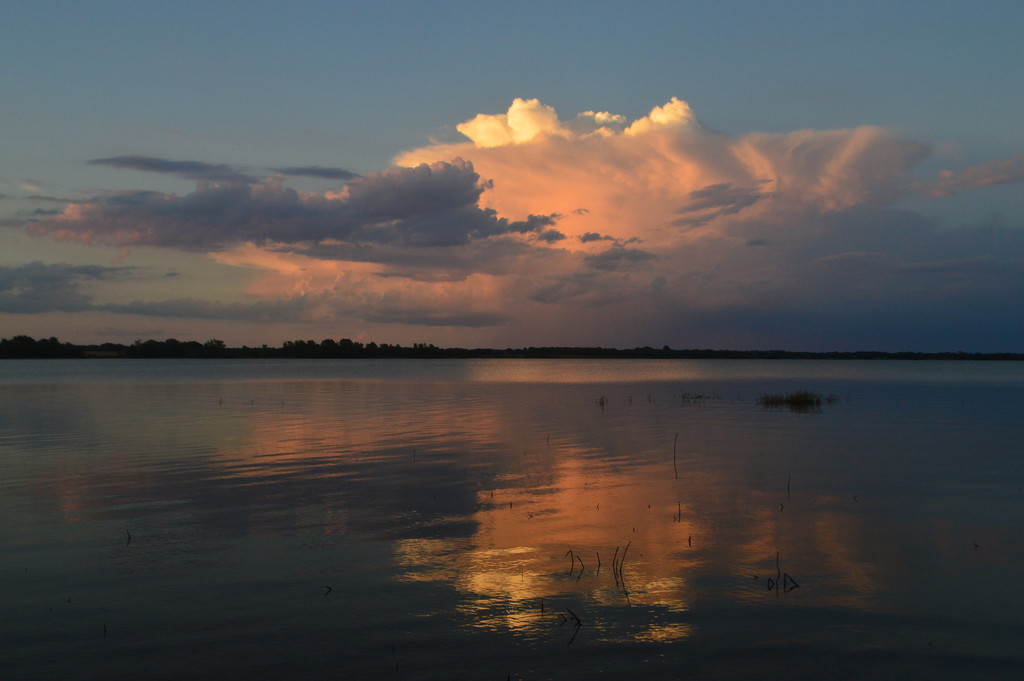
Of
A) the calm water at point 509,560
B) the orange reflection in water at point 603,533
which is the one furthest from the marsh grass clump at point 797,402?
the orange reflection in water at point 603,533

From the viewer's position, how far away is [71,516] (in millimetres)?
15430

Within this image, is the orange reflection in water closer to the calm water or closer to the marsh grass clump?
the calm water

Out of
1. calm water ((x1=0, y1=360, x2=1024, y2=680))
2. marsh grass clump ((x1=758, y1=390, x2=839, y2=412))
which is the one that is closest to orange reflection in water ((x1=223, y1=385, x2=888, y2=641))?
calm water ((x1=0, y1=360, x2=1024, y2=680))

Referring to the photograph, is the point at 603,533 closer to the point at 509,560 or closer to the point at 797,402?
the point at 509,560

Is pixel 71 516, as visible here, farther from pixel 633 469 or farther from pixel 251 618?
pixel 633 469

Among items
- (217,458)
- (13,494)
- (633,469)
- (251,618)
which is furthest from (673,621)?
(217,458)

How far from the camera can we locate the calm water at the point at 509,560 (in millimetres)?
8570

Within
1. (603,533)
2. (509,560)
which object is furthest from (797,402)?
(509,560)

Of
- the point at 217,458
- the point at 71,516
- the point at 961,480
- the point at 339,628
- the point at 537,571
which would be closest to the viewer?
the point at 339,628

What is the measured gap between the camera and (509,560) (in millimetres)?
12398

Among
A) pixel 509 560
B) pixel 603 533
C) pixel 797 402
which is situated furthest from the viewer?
pixel 797 402

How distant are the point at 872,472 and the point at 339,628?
1834cm

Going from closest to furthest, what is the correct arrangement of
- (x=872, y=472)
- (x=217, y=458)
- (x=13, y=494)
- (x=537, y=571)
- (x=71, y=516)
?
(x=537, y=571)
(x=71, y=516)
(x=13, y=494)
(x=872, y=472)
(x=217, y=458)

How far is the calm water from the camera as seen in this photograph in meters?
8.57
